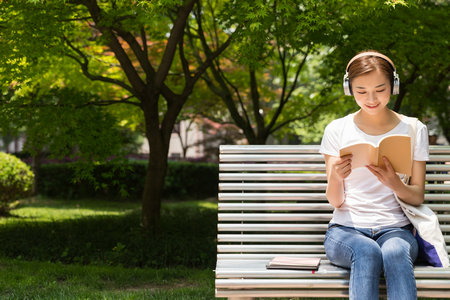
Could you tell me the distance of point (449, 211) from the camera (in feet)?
11.6

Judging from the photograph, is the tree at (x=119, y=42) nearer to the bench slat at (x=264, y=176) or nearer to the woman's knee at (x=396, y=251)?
the bench slat at (x=264, y=176)

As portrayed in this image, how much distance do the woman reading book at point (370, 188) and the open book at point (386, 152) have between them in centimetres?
4

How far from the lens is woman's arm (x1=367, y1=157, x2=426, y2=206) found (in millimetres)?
2916

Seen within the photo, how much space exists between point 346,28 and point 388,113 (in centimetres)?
409

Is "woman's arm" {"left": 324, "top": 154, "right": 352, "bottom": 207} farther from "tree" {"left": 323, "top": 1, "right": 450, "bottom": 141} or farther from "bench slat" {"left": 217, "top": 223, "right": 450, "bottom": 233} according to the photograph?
"tree" {"left": 323, "top": 1, "right": 450, "bottom": 141}

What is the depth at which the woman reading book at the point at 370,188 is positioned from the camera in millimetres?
2807

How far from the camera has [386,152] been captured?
280 cm

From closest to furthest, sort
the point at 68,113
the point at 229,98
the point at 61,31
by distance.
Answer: the point at 61,31 < the point at 68,113 < the point at 229,98

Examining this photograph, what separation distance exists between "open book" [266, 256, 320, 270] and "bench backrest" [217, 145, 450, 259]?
27 centimetres

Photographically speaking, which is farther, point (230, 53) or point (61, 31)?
point (230, 53)

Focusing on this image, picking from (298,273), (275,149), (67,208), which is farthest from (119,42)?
(67,208)

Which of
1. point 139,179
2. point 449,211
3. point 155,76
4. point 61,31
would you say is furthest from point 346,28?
point 139,179

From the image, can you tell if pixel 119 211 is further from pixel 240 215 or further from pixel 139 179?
pixel 240 215

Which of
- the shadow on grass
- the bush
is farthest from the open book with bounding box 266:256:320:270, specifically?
the bush
